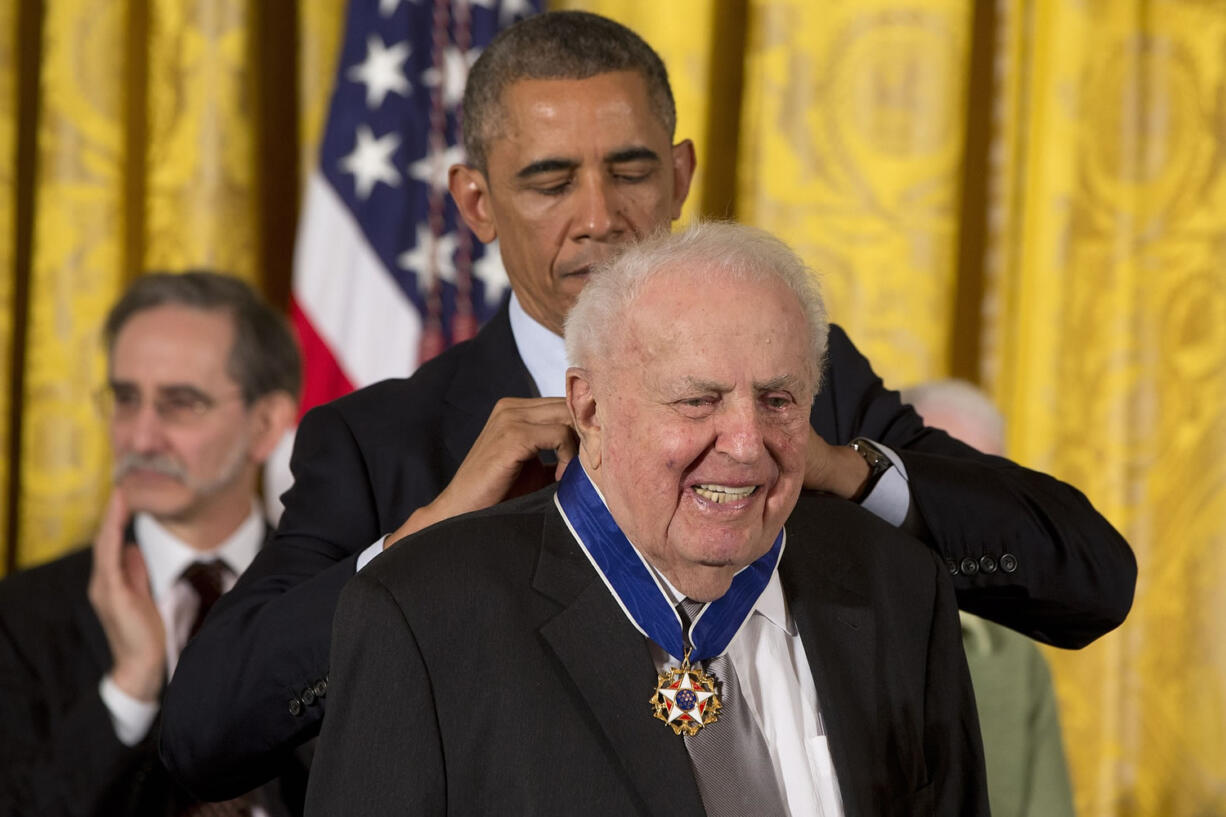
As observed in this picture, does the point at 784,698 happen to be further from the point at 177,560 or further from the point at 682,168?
the point at 177,560

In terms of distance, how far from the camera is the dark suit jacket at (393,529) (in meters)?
2.11

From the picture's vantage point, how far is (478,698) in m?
1.75

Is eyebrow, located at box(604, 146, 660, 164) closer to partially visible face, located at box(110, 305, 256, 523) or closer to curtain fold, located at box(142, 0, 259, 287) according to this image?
partially visible face, located at box(110, 305, 256, 523)

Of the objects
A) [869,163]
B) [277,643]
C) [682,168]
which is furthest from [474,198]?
[869,163]

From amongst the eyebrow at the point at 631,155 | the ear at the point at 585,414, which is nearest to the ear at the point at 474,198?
the eyebrow at the point at 631,155

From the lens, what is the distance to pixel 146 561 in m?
3.53

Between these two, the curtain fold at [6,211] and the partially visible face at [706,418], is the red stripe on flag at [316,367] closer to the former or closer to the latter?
the curtain fold at [6,211]

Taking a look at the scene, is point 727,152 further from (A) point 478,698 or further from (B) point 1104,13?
(A) point 478,698

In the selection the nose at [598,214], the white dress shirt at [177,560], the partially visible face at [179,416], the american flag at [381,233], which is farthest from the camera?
the american flag at [381,233]

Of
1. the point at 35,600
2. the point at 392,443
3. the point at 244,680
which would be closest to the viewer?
the point at 244,680

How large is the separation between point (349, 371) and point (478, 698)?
105 inches

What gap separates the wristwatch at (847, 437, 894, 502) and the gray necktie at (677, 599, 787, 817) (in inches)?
15.5

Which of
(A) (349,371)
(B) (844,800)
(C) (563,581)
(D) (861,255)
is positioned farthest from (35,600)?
(D) (861,255)

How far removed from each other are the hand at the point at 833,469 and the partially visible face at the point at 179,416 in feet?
6.19
